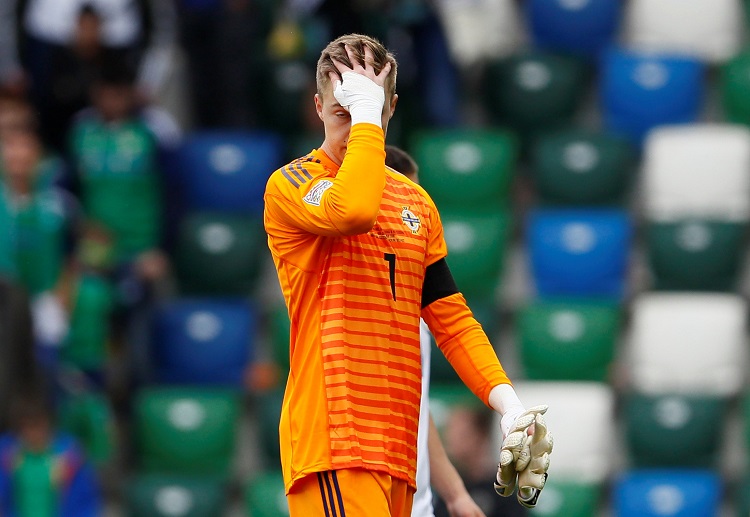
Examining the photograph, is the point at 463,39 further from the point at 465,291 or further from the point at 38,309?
the point at 38,309

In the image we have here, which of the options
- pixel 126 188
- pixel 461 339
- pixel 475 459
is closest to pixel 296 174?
pixel 461 339

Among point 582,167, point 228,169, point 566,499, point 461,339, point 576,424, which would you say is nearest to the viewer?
point 461,339

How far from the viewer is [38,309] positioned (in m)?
7.66

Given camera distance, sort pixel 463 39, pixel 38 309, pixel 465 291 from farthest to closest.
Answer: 1. pixel 463 39
2. pixel 465 291
3. pixel 38 309

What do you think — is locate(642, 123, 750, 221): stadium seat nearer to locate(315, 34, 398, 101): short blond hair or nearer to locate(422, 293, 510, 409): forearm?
locate(422, 293, 510, 409): forearm

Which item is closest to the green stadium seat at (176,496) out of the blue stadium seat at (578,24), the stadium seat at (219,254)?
the stadium seat at (219,254)

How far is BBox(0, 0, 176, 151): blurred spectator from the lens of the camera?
339 inches

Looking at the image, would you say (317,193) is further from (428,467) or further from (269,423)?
(269,423)

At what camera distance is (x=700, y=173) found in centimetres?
833

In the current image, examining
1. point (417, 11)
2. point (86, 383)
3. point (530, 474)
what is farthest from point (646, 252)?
point (530, 474)

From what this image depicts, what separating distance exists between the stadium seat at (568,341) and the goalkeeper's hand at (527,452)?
15.2 feet

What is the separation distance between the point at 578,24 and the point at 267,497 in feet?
11.5

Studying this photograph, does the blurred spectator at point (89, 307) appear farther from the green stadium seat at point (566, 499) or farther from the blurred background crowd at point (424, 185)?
the green stadium seat at point (566, 499)

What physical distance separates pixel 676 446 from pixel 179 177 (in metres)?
3.09
